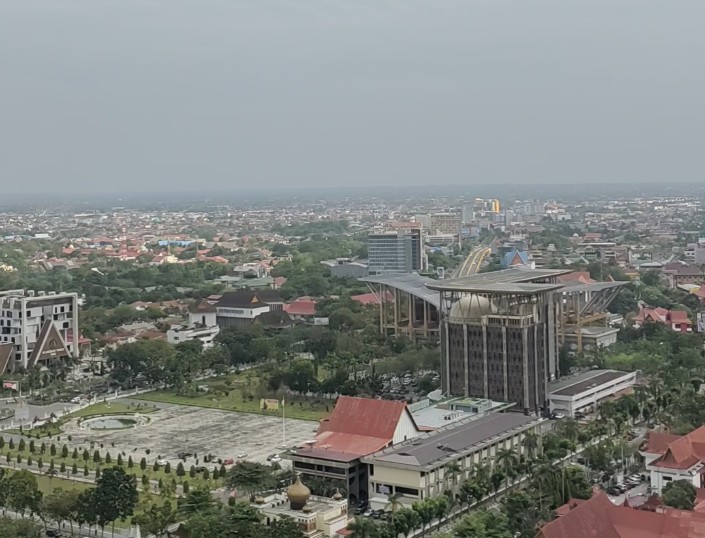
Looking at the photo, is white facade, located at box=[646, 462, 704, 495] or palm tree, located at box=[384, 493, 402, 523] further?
white facade, located at box=[646, 462, 704, 495]

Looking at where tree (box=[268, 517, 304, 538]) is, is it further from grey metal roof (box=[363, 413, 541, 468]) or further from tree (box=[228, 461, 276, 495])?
grey metal roof (box=[363, 413, 541, 468])

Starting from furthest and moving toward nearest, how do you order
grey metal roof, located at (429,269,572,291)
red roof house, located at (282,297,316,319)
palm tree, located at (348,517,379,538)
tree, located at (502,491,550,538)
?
red roof house, located at (282,297,316,319), grey metal roof, located at (429,269,572,291), tree, located at (502,491,550,538), palm tree, located at (348,517,379,538)

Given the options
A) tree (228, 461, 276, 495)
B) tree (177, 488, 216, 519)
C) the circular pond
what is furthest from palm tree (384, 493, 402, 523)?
the circular pond

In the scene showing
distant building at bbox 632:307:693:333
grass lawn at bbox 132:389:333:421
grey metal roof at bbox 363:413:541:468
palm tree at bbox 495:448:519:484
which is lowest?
grass lawn at bbox 132:389:333:421

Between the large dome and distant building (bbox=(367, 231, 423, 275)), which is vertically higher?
the large dome

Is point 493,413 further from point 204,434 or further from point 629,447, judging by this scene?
point 204,434

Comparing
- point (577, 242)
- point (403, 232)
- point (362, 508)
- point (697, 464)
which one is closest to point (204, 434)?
point (362, 508)
